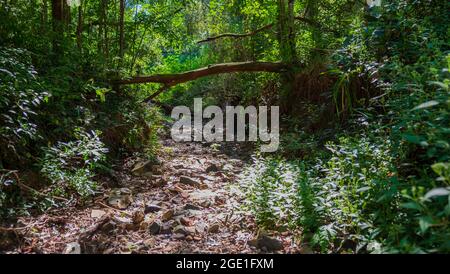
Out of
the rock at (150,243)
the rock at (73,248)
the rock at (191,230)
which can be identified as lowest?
the rock at (150,243)

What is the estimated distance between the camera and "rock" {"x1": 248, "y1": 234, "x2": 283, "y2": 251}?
9.20 ft

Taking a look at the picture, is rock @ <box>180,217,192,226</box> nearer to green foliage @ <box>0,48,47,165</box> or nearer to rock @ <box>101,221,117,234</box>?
rock @ <box>101,221,117,234</box>

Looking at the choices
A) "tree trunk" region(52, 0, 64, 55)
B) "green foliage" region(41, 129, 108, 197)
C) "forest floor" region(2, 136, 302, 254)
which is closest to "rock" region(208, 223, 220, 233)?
"forest floor" region(2, 136, 302, 254)

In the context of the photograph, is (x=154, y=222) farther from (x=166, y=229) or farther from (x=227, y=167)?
(x=227, y=167)

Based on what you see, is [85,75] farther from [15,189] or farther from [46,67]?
[15,189]

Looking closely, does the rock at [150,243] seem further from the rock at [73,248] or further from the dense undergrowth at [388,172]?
the dense undergrowth at [388,172]

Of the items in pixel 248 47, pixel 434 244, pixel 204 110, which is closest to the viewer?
pixel 434 244

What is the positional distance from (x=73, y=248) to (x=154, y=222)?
2.41 feet

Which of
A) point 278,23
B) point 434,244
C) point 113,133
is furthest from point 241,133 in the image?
point 434,244

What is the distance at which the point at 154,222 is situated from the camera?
3299 mm

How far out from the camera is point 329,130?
17.6 ft

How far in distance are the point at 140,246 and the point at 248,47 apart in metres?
7.79

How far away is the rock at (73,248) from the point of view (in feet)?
8.96

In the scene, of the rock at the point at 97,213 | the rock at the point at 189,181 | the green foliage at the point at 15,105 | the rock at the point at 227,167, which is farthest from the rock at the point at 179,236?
the rock at the point at 227,167
